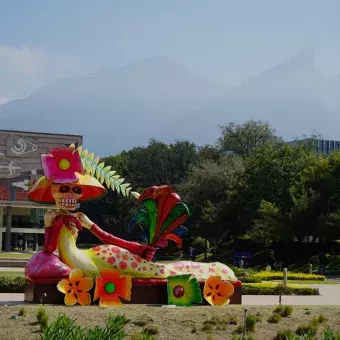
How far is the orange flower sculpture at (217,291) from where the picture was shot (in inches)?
660

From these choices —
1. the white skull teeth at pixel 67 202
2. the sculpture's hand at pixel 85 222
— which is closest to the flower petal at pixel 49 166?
the white skull teeth at pixel 67 202

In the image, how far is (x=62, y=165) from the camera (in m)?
16.3

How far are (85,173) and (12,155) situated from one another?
104ft

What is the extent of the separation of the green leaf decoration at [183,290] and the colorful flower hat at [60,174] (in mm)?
2954

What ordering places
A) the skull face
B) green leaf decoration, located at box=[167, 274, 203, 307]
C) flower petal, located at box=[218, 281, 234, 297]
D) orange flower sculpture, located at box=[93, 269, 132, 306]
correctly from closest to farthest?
A: orange flower sculpture, located at box=[93, 269, 132, 306] < the skull face < green leaf decoration, located at box=[167, 274, 203, 307] < flower petal, located at box=[218, 281, 234, 297]

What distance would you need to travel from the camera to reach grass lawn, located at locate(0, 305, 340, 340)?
43.2 feet

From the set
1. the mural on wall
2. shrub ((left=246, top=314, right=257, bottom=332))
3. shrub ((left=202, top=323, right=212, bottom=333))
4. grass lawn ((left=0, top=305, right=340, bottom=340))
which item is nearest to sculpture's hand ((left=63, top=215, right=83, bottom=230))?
grass lawn ((left=0, top=305, right=340, bottom=340))

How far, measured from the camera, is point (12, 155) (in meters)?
47.6

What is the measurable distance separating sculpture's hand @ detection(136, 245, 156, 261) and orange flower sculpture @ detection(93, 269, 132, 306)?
75 centimetres

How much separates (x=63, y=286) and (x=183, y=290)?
2.97 meters

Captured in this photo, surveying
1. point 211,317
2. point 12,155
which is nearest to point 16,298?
point 211,317

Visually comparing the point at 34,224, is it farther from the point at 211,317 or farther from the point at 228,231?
the point at 211,317

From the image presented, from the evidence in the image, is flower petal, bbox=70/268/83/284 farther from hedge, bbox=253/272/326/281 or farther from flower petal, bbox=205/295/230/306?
hedge, bbox=253/272/326/281

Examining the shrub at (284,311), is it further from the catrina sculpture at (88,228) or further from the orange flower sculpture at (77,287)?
the orange flower sculpture at (77,287)
